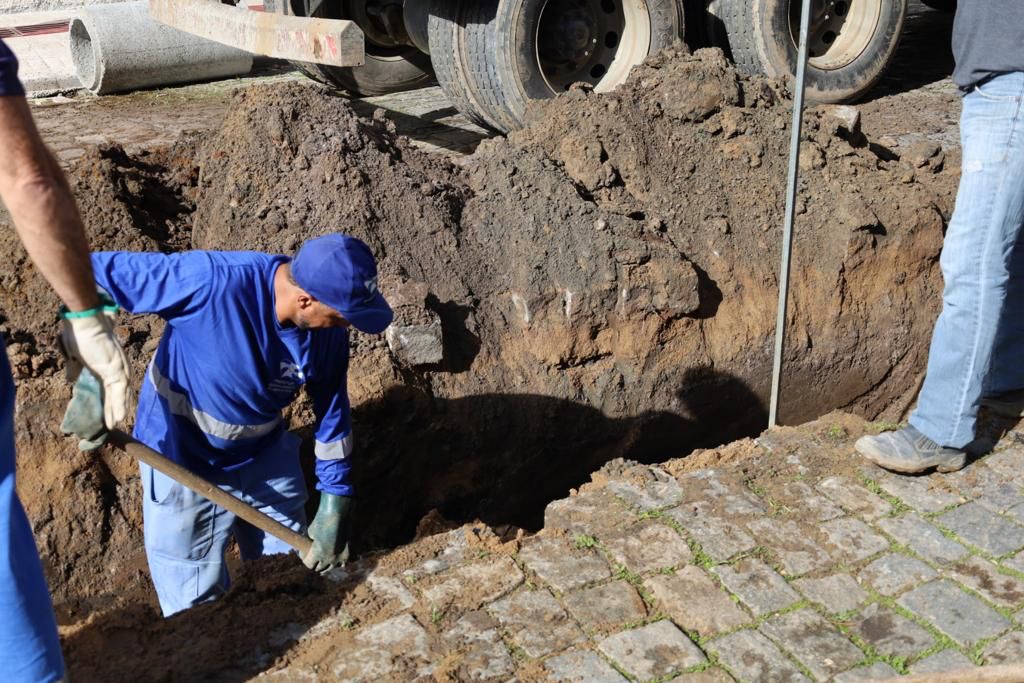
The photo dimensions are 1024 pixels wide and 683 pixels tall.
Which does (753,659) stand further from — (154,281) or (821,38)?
(821,38)

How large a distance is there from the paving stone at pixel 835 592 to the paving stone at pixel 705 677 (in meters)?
0.56

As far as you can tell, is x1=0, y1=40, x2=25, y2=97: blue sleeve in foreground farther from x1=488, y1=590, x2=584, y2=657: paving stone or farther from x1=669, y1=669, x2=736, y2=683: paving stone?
x1=669, y1=669, x2=736, y2=683: paving stone

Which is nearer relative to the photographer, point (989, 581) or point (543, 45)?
point (989, 581)

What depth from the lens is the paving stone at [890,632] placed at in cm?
355

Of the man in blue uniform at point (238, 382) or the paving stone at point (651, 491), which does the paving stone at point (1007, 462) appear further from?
the man in blue uniform at point (238, 382)

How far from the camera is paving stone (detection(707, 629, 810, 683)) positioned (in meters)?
3.42

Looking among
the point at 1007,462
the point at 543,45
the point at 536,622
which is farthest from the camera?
the point at 543,45

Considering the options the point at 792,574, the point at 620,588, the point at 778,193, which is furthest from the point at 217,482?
the point at 778,193

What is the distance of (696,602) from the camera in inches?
147

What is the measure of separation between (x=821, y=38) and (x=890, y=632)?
662cm

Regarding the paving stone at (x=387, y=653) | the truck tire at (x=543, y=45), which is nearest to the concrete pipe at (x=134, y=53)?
the truck tire at (x=543, y=45)

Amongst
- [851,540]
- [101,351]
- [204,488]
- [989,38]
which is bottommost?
[851,540]

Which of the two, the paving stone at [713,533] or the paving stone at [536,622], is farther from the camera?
the paving stone at [713,533]

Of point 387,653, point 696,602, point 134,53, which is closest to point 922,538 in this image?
point 696,602
